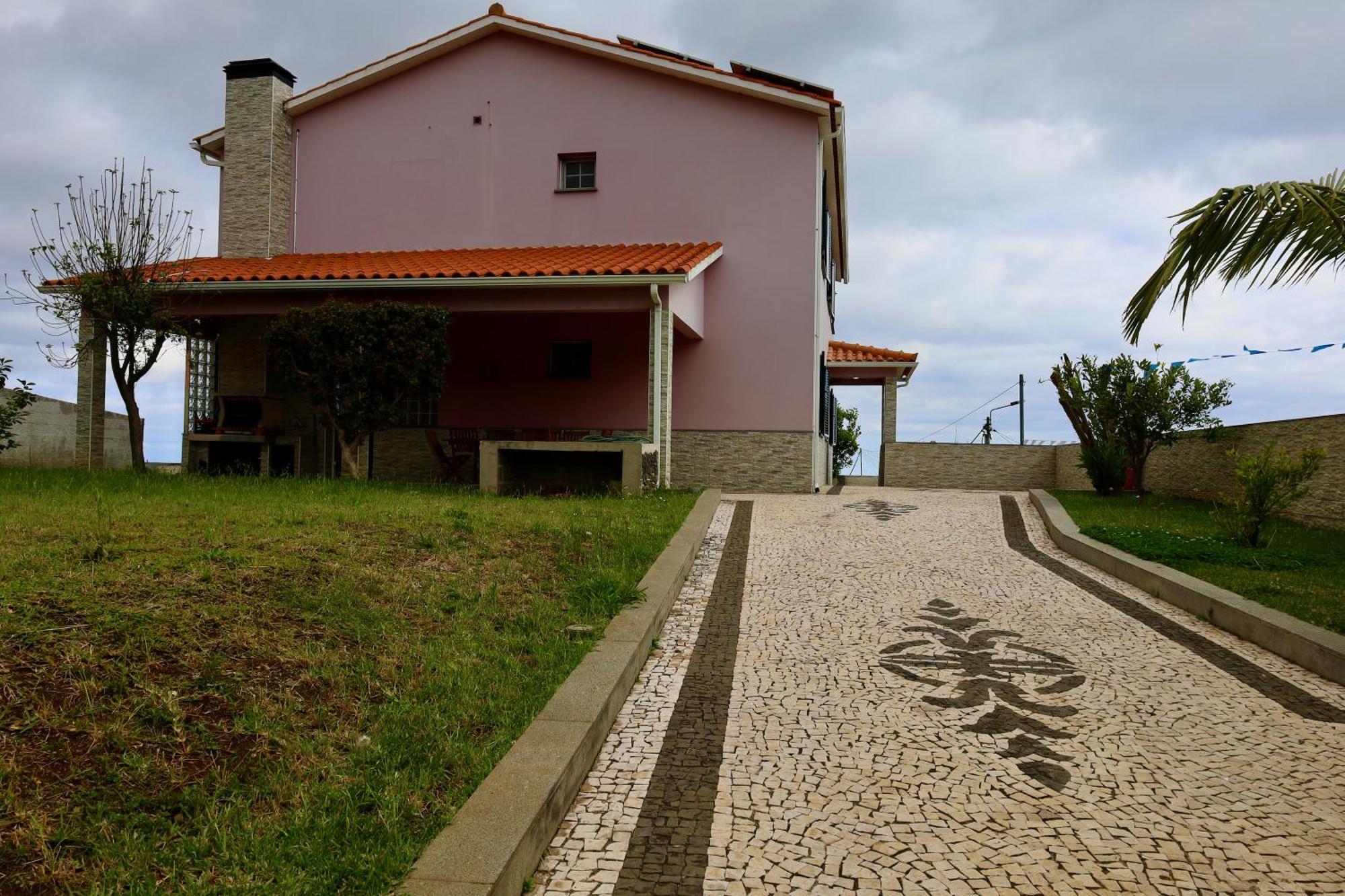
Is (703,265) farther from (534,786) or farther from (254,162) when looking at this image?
(534,786)

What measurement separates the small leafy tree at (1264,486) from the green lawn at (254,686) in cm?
738

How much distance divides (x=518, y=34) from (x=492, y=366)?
20.2ft

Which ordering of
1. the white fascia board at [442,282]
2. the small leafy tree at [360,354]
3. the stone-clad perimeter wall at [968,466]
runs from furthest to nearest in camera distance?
the stone-clad perimeter wall at [968,466] < the white fascia board at [442,282] < the small leafy tree at [360,354]

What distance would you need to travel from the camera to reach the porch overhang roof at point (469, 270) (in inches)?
477

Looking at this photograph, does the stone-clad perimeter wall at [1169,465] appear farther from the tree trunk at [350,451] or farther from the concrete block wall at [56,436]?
the concrete block wall at [56,436]

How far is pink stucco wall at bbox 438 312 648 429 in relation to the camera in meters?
15.0

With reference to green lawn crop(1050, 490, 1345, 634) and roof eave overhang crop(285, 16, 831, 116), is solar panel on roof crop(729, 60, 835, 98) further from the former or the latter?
green lawn crop(1050, 490, 1345, 634)

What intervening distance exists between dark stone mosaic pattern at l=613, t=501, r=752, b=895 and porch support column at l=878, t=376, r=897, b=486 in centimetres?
1426

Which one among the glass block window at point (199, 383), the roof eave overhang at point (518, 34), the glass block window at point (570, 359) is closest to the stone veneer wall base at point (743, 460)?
the glass block window at point (570, 359)

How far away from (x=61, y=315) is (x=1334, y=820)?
52.0 feet

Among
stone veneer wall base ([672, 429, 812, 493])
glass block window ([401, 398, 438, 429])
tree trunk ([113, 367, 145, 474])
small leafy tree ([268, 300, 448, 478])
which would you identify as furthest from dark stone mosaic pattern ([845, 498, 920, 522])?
tree trunk ([113, 367, 145, 474])

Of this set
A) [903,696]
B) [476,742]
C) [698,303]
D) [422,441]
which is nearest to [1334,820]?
[903,696]

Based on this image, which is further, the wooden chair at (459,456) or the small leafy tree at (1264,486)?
the wooden chair at (459,456)

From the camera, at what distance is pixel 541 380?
50.3 feet
